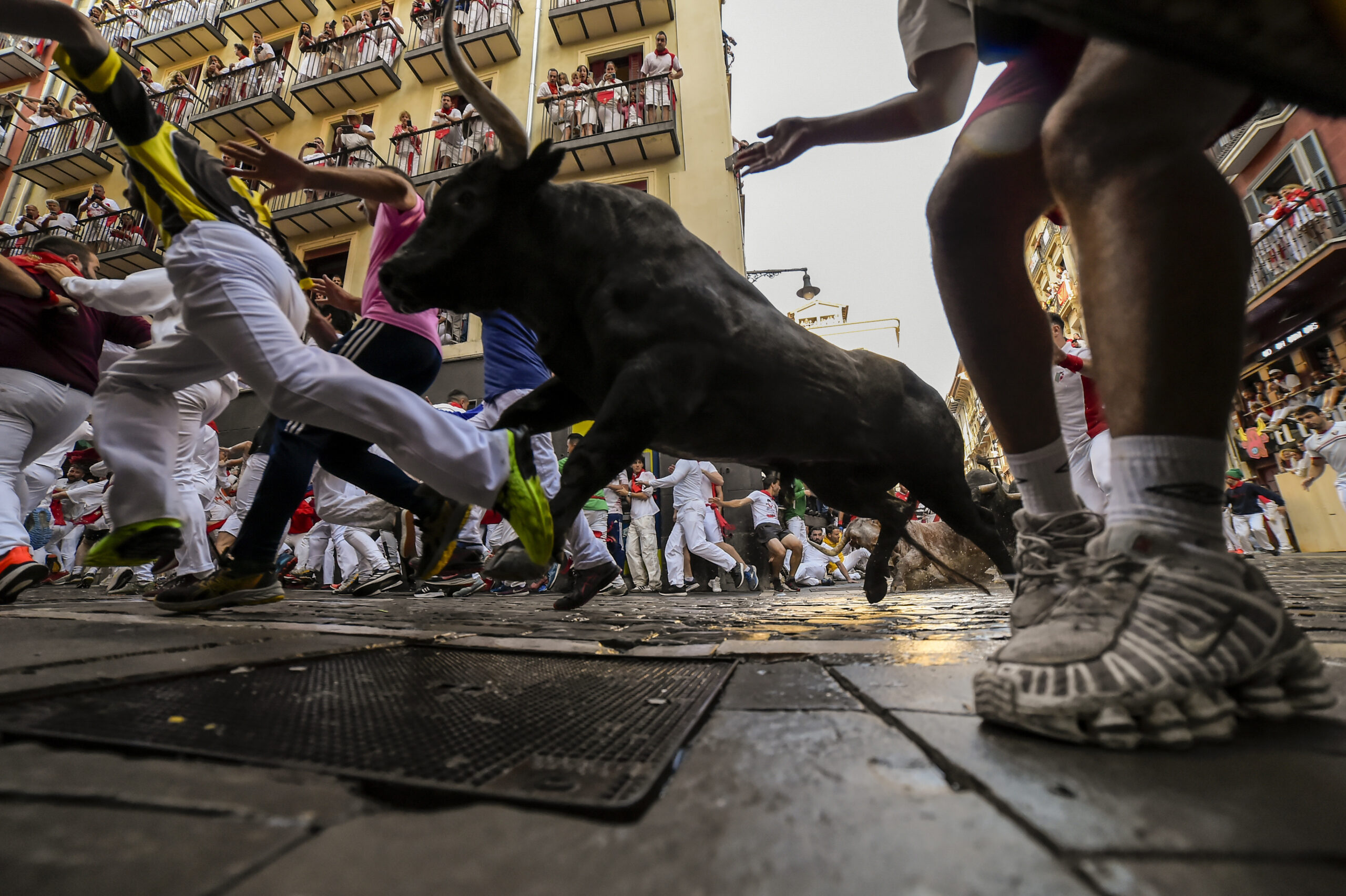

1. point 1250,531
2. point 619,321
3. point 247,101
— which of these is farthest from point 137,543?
point 247,101

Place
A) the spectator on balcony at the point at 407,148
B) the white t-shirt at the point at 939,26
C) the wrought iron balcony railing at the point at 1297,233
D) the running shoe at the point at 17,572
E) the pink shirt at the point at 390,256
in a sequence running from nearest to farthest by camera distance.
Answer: the white t-shirt at the point at 939,26, the running shoe at the point at 17,572, the pink shirt at the point at 390,256, the wrought iron balcony railing at the point at 1297,233, the spectator on balcony at the point at 407,148

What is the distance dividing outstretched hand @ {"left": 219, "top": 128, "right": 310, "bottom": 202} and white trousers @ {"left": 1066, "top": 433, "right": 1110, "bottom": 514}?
5034mm

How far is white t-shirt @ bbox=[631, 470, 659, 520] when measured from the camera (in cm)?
870

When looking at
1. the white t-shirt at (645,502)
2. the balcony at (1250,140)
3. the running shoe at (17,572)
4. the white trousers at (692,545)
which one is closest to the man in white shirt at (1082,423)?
the white trousers at (692,545)

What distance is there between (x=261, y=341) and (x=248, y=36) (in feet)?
79.9

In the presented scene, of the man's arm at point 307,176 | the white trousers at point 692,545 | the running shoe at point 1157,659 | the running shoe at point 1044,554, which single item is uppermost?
the man's arm at point 307,176

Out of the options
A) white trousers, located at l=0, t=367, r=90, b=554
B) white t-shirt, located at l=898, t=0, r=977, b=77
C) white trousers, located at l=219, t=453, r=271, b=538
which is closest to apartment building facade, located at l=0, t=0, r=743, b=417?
white trousers, located at l=219, t=453, r=271, b=538

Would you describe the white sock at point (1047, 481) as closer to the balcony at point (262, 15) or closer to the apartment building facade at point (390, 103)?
the apartment building facade at point (390, 103)

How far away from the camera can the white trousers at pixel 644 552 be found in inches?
355

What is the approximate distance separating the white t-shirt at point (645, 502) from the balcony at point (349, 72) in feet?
48.4

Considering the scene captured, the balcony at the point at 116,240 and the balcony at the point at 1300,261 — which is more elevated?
the balcony at the point at 116,240

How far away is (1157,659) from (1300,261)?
19824 mm

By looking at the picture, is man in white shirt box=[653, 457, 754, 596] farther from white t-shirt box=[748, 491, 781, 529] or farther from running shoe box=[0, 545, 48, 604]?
running shoe box=[0, 545, 48, 604]

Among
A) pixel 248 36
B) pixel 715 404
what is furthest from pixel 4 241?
pixel 715 404
